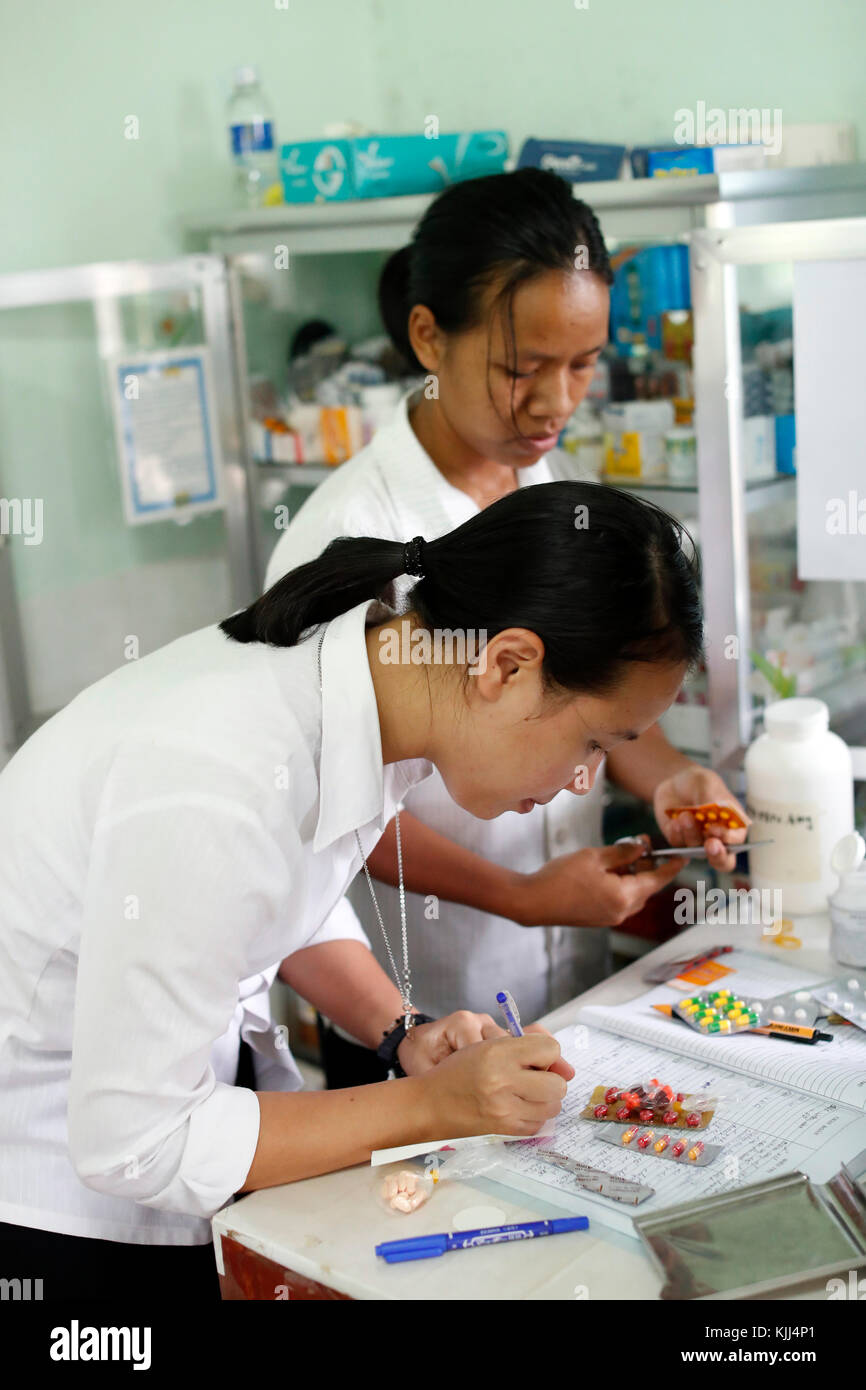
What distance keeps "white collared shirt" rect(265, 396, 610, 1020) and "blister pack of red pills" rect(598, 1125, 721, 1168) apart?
0.51 meters

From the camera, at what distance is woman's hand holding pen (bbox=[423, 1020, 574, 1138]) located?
3.56ft

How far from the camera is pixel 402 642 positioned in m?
1.08

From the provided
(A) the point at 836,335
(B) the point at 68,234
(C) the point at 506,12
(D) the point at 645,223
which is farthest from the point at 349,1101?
(C) the point at 506,12

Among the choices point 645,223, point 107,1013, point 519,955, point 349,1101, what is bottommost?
point 519,955

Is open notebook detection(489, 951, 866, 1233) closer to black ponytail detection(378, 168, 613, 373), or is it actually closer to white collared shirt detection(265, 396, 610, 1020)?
white collared shirt detection(265, 396, 610, 1020)

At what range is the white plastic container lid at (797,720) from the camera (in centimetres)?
160

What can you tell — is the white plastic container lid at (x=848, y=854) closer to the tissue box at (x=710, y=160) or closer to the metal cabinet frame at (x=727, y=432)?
the metal cabinet frame at (x=727, y=432)

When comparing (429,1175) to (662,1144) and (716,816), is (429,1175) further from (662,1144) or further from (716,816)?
(716,816)

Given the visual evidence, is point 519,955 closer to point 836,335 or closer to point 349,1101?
point 349,1101

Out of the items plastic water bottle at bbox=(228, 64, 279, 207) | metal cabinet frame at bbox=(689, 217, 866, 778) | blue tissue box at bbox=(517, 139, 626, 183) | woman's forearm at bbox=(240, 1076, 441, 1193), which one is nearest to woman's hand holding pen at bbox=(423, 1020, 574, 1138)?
woman's forearm at bbox=(240, 1076, 441, 1193)

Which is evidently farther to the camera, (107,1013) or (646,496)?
(646,496)

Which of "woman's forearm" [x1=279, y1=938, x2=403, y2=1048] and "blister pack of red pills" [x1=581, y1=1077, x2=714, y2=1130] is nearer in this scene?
"blister pack of red pills" [x1=581, y1=1077, x2=714, y2=1130]

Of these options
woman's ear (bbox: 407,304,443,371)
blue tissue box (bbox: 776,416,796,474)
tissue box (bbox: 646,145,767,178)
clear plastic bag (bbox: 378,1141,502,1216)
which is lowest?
clear plastic bag (bbox: 378,1141,502,1216)

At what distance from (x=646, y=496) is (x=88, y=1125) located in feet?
4.29
